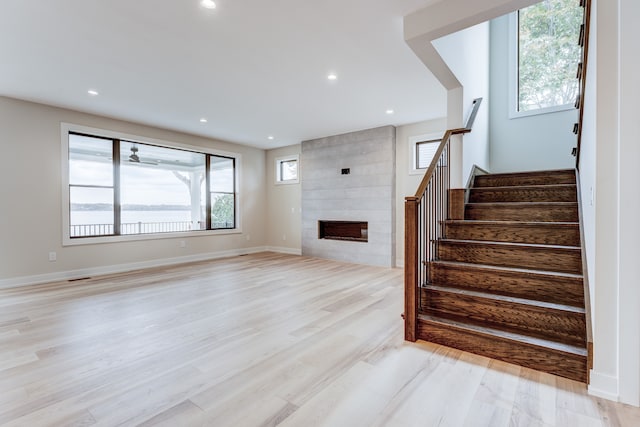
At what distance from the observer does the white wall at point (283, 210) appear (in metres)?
7.62

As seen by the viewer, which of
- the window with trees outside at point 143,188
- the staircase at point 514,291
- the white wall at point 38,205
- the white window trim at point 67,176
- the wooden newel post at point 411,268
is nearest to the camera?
the staircase at point 514,291

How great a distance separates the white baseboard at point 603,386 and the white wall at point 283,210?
6135 mm

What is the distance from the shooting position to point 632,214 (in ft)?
5.30

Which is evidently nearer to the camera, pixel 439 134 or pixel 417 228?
pixel 417 228

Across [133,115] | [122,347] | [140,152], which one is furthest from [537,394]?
[140,152]

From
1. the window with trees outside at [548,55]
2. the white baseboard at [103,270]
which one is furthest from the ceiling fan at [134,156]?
the window with trees outside at [548,55]

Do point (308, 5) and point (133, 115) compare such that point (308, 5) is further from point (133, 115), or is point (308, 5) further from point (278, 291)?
point (133, 115)

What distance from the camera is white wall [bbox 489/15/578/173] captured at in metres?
4.63

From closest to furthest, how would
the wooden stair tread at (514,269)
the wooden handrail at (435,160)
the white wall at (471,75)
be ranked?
the wooden stair tread at (514,269)
the wooden handrail at (435,160)
the white wall at (471,75)

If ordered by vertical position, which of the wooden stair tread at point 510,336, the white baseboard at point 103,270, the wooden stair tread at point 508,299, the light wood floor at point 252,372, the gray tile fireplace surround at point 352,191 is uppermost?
the gray tile fireplace surround at point 352,191

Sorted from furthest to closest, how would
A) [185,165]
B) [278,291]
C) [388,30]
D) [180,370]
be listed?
[185,165]
[278,291]
[388,30]
[180,370]

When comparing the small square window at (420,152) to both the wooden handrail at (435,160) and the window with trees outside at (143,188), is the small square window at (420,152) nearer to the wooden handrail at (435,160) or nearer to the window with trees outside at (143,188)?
the wooden handrail at (435,160)

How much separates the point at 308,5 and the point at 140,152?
16.1ft

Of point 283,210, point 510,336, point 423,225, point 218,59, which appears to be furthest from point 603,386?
point 283,210
